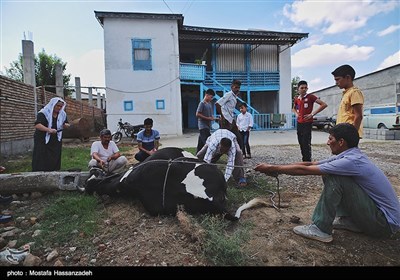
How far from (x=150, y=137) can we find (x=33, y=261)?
3.21 metres

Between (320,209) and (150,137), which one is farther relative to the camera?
(150,137)

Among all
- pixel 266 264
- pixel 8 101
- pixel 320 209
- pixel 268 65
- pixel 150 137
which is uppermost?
pixel 268 65

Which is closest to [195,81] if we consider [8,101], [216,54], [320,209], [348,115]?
[216,54]

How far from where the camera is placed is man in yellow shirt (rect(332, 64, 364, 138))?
2.97m

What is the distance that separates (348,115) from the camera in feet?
10.2

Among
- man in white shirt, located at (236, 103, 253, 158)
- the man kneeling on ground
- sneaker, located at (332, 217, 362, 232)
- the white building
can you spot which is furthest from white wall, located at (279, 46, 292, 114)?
the man kneeling on ground

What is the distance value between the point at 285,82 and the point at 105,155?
48.3ft

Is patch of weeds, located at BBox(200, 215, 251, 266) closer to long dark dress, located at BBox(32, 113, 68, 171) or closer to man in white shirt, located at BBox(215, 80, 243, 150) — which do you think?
man in white shirt, located at BBox(215, 80, 243, 150)

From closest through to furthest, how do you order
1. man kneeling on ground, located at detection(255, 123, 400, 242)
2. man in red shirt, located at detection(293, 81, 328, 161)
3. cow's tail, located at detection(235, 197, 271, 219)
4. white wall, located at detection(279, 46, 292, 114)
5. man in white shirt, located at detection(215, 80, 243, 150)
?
man kneeling on ground, located at detection(255, 123, 400, 242), cow's tail, located at detection(235, 197, 271, 219), man in red shirt, located at detection(293, 81, 328, 161), man in white shirt, located at detection(215, 80, 243, 150), white wall, located at detection(279, 46, 292, 114)

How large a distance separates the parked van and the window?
1214 cm

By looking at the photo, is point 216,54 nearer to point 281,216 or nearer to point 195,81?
point 195,81

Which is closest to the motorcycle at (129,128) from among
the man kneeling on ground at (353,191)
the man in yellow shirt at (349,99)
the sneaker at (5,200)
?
the sneaker at (5,200)

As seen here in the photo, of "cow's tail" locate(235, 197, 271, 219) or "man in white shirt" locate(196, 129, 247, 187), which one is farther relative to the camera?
"man in white shirt" locate(196, 129, 247, 187)

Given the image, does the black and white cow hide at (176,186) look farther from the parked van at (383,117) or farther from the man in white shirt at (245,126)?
the parked van at (383,117)
